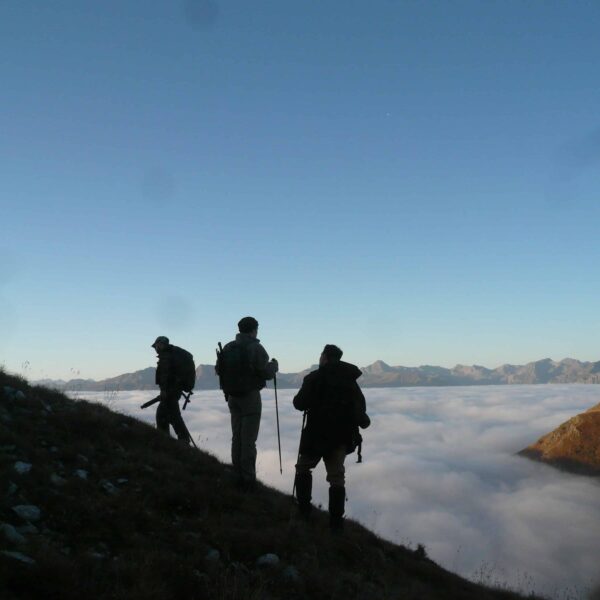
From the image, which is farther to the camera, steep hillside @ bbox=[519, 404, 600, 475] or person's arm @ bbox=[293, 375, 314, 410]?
steep hillside @ bbox=[519, 404, 600, 475]

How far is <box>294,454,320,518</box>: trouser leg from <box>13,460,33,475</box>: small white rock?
476cm

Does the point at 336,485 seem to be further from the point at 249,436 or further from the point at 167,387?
the point at 167,387

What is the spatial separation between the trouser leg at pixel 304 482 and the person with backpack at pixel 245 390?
1.06 m

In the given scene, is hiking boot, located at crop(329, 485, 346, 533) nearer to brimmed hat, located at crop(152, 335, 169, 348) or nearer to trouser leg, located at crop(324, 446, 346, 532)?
trouser leg, located at crop(324, 446, 346, 532)

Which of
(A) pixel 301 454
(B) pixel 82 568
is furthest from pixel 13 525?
(A) pixel 301 454

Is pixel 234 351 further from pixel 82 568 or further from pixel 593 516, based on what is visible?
pixel 593 516

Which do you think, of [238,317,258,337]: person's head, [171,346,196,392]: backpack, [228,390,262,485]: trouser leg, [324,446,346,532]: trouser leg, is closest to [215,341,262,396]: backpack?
[228,390,262,485]: trouser leg

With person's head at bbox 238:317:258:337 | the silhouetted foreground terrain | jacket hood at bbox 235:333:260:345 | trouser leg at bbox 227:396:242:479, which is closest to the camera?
the silhouetted foreground terrain

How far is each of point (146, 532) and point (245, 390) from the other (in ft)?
12.2

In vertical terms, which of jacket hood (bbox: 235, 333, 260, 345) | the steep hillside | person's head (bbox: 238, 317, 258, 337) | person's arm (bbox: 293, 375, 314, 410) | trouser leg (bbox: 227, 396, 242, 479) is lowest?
the steep hillside

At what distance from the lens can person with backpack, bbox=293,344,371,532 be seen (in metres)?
9.38

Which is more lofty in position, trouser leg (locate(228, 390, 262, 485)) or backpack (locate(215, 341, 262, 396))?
backpack (locate(215, 341, 262, 396))

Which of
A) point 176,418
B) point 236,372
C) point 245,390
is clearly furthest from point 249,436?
point 176,418

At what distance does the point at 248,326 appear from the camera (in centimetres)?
1081
